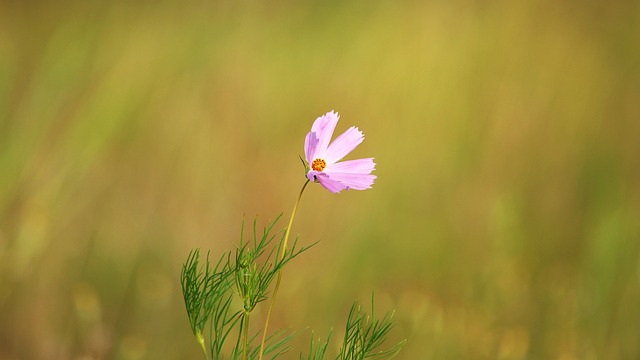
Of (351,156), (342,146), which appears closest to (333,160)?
(342,146)

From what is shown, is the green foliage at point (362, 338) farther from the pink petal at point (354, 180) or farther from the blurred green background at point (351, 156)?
the blurred green background at point (351, 156)

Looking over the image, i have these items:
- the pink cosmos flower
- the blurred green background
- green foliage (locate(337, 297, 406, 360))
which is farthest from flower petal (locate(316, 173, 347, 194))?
the blurred green background

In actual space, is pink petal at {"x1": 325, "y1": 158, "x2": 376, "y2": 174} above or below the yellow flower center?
below

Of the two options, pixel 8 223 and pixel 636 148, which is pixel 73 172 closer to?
pixel 8 223

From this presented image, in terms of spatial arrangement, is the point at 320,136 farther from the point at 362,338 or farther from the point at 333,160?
the point at 362,338

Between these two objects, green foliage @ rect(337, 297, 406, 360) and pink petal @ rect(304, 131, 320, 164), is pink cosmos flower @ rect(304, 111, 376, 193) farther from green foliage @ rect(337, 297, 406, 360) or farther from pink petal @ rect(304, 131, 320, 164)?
green foliage @ rect(337, 297, 406, 360)

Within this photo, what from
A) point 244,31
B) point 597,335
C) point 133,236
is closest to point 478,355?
point 597,335

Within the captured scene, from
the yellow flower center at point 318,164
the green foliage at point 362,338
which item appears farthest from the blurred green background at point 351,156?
the yellow flower center at point 318,164
